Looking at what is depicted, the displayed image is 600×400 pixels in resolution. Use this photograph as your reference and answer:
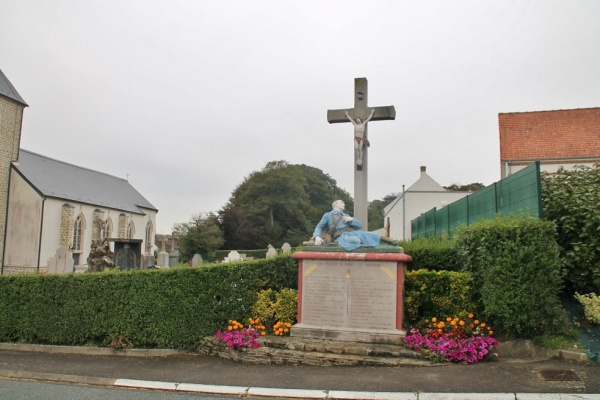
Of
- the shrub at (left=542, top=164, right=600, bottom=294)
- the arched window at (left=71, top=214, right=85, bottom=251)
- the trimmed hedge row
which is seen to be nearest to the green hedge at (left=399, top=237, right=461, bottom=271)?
the trimmed hedge row

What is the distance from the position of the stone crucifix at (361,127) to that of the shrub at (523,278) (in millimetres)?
3155

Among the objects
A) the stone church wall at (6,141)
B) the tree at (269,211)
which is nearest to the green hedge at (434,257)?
Answer: the stone church wall at (6,141)

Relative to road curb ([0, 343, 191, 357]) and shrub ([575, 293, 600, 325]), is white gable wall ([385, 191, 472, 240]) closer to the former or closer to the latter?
shrub ([575, 293, 600, 325])

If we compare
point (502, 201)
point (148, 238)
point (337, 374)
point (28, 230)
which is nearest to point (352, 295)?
point (337, 374)

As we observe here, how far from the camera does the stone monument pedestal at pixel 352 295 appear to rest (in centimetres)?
840

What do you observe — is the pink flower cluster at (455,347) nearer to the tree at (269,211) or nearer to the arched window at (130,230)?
the arched window at (130,230)


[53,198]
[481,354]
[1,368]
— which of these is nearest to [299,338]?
[481,354]

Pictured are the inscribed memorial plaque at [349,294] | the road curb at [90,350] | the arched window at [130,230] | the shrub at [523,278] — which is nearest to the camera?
the shrub at [523,278]

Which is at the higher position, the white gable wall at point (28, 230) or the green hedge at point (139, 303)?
the white gable wall at point (28, 230)

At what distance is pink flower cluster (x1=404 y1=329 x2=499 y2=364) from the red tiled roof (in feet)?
67.1

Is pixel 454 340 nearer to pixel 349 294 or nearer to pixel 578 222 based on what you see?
pixel 349 294

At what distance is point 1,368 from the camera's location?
8086 mm

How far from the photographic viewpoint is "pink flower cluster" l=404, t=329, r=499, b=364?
732 centimetres

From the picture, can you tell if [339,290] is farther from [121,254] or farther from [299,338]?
[121,254]
